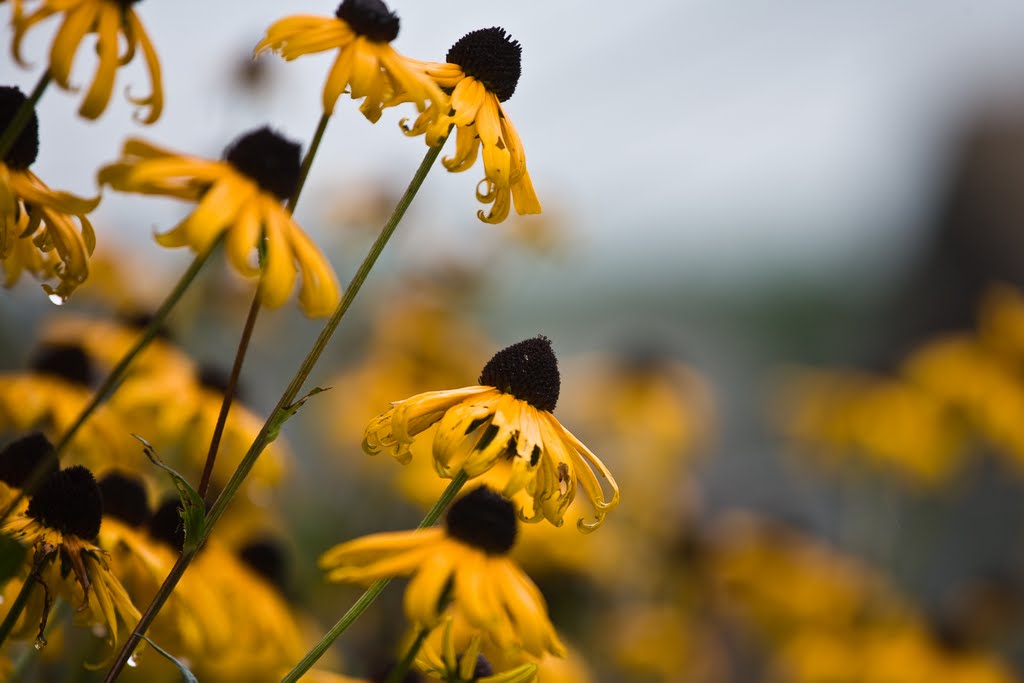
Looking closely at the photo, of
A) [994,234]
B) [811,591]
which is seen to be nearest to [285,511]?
[811,591]

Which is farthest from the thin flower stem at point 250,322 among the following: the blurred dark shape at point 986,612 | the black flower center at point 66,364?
the blurred dark shape at point 986,612

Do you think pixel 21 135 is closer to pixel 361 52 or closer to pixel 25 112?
pixel 25 112

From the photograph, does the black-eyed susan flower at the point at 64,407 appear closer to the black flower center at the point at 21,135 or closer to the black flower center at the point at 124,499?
the black flower center at the point at 124,499

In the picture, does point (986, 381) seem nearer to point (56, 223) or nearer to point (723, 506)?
point (723, 506)

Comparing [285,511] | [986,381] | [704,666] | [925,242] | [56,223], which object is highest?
[925,242]

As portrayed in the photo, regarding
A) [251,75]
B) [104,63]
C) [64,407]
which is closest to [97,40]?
[104,63]

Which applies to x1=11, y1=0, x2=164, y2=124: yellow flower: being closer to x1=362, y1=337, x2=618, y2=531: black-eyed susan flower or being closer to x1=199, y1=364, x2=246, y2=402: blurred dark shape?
x1=362, y1=337, x2=618, y2=531: black-eyed susan flower
